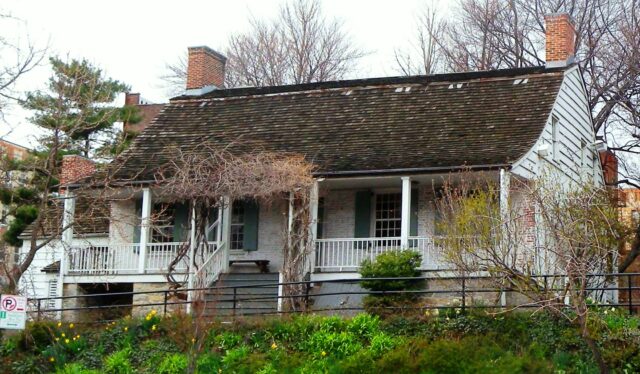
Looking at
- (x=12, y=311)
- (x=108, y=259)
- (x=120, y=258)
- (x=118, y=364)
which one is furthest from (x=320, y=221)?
(x=12, y=311)

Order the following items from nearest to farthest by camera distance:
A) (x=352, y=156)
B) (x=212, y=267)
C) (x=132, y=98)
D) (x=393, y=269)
Answer: 1. (x=393, y=269)
2. (x=352, y=156)
3. (x=212, y=267)
4. (x=132, y=98)

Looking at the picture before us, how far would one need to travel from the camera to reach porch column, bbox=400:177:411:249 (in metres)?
25.1

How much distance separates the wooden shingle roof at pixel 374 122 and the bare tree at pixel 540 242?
284cm

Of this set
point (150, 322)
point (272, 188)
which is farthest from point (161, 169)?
point (150, 322)

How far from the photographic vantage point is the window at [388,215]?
1083 inches

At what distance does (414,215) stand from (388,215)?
105cm

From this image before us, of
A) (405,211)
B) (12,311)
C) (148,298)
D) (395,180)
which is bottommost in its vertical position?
(12,311)

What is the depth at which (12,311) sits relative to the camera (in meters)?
18.5

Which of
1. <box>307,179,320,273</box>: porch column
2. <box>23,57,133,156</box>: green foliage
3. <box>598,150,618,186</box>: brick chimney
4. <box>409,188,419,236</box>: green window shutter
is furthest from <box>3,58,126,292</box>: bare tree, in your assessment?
<box>598,150,618,186</box>: brick chimney

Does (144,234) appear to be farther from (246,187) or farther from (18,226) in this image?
(18,226)

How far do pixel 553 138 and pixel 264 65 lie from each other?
21.4m

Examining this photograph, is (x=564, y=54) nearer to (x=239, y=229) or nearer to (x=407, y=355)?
(x=239, y=229)

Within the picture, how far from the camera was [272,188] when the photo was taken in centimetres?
2494

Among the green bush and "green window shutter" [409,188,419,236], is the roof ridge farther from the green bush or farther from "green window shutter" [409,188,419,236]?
the green bush
